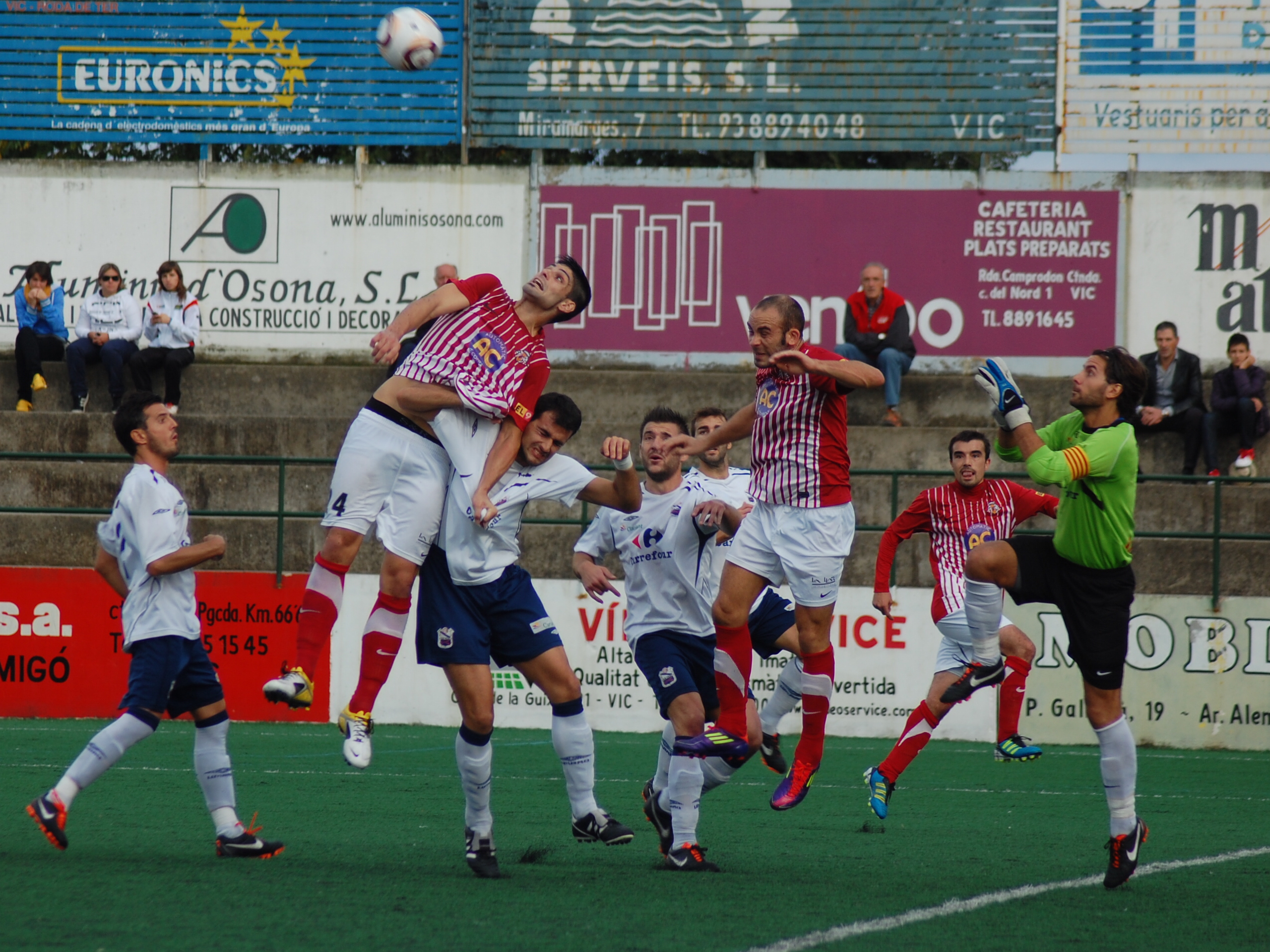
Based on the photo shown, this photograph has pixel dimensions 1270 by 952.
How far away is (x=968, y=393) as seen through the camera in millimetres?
15875

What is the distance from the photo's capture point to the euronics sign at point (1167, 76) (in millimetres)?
16719

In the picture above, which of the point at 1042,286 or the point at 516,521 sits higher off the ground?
the point at 1042,286

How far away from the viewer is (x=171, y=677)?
596 cm

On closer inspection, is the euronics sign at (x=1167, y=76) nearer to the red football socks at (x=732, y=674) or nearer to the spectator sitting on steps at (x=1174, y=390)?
the spectator sitting on steps at (x=1174, y=390)

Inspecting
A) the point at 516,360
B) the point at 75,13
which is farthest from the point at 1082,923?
the point at 75,13

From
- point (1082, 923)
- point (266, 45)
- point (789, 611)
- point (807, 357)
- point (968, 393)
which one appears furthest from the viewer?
point (266, 45)

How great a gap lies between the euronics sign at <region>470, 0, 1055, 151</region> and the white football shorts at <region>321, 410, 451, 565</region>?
11340mm

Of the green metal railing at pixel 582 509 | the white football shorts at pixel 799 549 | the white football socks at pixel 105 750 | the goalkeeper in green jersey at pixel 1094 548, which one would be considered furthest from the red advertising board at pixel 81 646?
the goalkeeper in green jersey at pixel 1094 548

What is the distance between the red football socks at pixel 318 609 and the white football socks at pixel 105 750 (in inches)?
29.2

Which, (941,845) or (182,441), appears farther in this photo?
(182,441)

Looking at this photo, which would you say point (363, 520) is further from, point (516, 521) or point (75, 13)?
point (75, 13)

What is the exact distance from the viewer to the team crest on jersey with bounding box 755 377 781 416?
6.65m

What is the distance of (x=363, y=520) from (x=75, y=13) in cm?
1388

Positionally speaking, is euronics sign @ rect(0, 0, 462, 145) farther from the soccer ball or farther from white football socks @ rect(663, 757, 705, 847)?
white football socks @ rect(663, 757, 705, 847)
